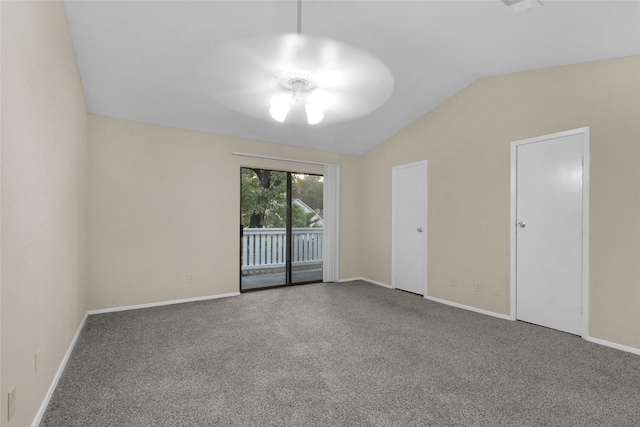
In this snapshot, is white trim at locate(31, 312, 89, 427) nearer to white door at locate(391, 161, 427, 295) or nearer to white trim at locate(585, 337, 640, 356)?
white door at locate(391, 161, 427, 295)

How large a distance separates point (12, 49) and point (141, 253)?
114 inches

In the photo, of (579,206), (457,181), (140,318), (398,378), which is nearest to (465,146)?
(457,181)

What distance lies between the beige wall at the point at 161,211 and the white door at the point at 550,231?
11.2 ft

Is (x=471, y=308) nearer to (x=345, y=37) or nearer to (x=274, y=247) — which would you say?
(x=345, y=37)

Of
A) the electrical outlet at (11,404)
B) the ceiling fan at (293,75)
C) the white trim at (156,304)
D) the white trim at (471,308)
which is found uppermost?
the ceiling fan at (293,75)

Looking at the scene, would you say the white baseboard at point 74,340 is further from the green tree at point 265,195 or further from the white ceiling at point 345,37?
the white ceiling at point 345,37

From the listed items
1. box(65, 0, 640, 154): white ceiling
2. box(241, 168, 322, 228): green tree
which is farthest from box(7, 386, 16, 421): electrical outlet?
box(241, 168, 322, 228): green tree

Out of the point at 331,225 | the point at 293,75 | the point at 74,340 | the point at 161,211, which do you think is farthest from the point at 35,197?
the point at 331,225

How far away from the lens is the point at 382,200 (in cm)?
522

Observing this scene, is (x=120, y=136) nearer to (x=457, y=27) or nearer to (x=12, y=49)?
(x=12, y=49)

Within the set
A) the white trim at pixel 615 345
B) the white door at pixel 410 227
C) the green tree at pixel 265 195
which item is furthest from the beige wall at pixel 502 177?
the green tree at pixel 265 195

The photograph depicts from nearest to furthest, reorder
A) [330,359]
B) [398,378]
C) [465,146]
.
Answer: [398,378] < [330,359] < [465,146]

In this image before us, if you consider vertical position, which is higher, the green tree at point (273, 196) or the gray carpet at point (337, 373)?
the green tree at point (273, 196)

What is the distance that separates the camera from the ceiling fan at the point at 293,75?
2.71 meters
